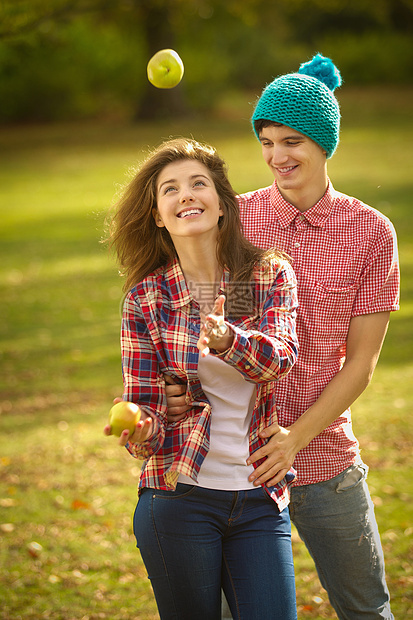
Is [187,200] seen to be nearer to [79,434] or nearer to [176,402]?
[176,402]

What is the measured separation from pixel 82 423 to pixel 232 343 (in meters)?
4.70

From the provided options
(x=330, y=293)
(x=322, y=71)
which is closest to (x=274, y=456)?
(x=330, y=293)

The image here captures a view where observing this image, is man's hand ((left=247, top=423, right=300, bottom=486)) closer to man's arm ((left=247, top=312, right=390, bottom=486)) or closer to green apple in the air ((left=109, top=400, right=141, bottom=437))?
man's arm ((left=247, top=312, right=390, bottom=486))

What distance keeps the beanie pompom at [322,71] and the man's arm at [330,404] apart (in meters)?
0.98

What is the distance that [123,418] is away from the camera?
2.40 meters

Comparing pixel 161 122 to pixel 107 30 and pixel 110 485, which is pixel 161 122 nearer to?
pixel 107 30

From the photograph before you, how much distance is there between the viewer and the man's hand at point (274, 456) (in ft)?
8.38

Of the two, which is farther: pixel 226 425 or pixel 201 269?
pixel 201 269

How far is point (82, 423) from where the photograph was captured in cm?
684

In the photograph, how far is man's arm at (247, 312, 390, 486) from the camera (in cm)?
259

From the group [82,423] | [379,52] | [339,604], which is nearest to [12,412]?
[82,423]

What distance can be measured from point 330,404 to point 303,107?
111cm

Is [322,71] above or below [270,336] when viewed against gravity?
above

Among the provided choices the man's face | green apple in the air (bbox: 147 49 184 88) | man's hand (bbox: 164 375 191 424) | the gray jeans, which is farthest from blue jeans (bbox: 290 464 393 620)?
green apple in the air (bbox: 147 49 184 88)
